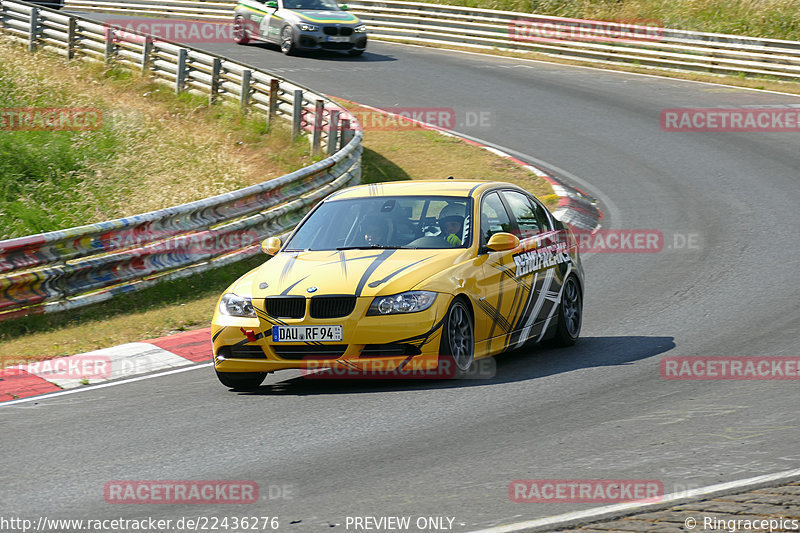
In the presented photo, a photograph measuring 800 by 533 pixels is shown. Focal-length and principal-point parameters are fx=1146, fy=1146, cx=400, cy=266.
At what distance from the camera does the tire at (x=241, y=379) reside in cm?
898

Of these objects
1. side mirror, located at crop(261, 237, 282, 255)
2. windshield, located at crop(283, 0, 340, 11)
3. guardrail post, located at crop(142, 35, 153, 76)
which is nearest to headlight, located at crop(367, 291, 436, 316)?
side mirror, located at crop(261, 237, 282, 255)

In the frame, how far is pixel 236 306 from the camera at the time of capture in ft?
29.1

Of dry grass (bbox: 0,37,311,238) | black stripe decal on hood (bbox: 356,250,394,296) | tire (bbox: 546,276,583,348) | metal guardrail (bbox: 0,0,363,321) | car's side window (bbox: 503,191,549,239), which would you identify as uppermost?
car's side window (bbox: 503,191,549,239)

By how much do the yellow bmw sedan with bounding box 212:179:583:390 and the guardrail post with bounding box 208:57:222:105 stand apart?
46.3ft

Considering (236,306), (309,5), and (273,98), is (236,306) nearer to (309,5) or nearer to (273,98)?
(273,98)

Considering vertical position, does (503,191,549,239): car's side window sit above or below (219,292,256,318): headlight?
above

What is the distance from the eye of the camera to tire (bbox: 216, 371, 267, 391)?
8.98 m

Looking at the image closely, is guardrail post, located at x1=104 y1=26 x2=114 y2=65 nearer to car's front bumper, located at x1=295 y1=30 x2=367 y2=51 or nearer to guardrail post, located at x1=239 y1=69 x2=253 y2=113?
car's front bumper, located at x1=295 y1=30 x2=367 y2=51

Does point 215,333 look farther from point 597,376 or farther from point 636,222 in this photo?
point 636,222

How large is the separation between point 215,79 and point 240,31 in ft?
34.7

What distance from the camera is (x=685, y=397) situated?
8.31 meters

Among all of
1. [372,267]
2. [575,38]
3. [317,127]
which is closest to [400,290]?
[372,267]

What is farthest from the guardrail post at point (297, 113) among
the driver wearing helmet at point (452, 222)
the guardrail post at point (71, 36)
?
the driver wearing helmet at point (452, 222)

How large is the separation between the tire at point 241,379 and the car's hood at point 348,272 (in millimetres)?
649
